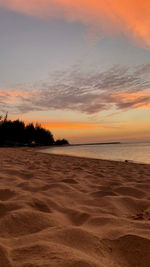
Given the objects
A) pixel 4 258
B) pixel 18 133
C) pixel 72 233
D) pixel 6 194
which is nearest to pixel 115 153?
pixel 6 194

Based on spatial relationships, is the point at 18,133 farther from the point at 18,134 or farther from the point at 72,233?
the point at 72,233

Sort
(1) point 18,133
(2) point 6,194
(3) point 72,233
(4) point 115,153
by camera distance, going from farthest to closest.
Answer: (1) point 18,133 → (4) point 115,153 → (2) point 6,194 → (3) point 72,233

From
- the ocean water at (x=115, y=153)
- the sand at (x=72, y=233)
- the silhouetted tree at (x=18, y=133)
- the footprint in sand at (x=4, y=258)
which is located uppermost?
the silhouetted tree at (x=18, y=133)

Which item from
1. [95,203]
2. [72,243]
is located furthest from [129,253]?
[95,203]

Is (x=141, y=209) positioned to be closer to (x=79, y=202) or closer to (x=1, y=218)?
(x=79, y=202)

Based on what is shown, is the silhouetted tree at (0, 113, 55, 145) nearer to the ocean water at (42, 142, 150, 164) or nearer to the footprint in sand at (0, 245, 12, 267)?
the ocean water at (42, 142, 150, 164)

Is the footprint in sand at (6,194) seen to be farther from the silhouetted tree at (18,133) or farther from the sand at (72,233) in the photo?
the silhouetted tree at (18,133)

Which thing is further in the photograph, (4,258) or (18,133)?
(18,133)

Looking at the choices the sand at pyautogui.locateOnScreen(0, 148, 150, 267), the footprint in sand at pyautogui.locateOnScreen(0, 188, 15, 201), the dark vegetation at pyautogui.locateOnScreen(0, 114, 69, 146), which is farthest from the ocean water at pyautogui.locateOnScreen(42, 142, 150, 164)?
the dark vegetation at pyautogui.locateOnScreen(0, 114, 69, 146)

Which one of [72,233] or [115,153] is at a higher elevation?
[72,233]

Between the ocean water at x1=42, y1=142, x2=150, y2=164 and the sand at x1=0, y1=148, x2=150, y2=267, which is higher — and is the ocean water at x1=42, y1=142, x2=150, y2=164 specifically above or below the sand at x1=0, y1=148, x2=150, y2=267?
below

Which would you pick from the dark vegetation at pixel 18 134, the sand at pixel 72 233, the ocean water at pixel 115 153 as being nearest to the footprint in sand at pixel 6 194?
the sand at pixel 72 233

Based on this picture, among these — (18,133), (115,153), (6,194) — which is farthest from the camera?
(18,133)

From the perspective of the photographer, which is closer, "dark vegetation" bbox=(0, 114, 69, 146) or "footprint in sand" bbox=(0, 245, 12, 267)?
"footprint in sand" bbox=(0, 245, 12, 267)
